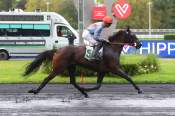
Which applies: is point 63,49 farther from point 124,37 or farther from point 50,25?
point 50,25

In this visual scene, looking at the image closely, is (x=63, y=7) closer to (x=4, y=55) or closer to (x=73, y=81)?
(x=4, y=55)

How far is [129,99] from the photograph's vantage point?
599 inches

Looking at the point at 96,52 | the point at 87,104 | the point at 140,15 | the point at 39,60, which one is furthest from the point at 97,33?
the point at 140,15

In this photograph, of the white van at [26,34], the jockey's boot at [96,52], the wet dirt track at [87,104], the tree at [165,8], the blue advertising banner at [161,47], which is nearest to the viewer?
the wet dirt track at [87,104]

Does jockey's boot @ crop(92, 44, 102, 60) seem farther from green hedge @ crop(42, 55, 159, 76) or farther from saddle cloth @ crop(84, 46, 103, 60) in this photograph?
green hedge @ crop(42, 55, 159, 76)

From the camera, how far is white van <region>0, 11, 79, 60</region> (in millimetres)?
37031

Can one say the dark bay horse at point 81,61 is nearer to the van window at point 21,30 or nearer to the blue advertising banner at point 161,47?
the van window at point 21,30

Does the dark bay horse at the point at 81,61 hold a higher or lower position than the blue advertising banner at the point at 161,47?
higher

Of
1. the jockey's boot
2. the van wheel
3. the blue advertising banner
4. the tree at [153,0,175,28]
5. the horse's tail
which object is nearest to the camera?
the jockey's boot

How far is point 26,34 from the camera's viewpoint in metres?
37.2

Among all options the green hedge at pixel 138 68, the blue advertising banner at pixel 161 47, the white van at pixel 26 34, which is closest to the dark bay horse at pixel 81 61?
the green hedge at pixel 138 68

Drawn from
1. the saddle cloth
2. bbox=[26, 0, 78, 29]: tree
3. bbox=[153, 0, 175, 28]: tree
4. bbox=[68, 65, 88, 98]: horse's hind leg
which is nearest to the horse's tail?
bbox=[68, 65, 88, 98]: horse's hind leg

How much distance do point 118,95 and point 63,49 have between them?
2196 millimetres

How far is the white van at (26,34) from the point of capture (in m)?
37.0
